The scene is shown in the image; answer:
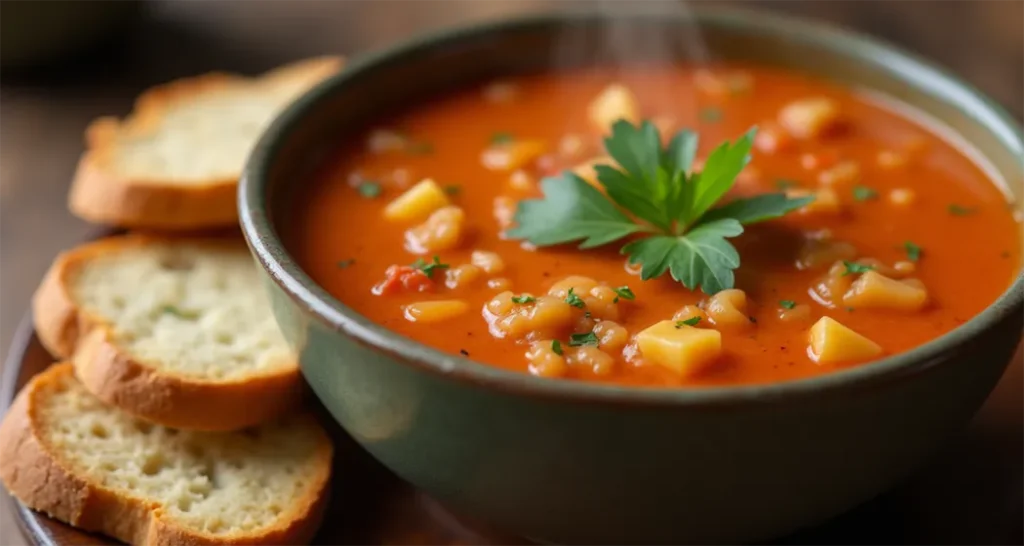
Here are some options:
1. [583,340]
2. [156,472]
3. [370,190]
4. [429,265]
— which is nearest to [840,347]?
[583,340]

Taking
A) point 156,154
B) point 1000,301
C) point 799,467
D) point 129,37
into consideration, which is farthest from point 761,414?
point 129,37

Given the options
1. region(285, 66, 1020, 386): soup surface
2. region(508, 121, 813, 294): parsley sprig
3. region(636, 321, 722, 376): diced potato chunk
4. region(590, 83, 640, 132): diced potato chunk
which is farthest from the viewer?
region(590, 83, 640, 132): diced potato chunk

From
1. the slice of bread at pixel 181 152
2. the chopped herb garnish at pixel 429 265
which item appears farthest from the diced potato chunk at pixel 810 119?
the slice of bread at pixel 181 152

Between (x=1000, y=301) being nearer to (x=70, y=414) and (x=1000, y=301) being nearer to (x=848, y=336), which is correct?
(x=848, y=336)

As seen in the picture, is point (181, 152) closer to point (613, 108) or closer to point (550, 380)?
point (613, 108)

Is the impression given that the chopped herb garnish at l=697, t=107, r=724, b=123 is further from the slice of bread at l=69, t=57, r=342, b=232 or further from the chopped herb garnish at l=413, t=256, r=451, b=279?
the slice of bread at l=69, t=57, r=342, b=232

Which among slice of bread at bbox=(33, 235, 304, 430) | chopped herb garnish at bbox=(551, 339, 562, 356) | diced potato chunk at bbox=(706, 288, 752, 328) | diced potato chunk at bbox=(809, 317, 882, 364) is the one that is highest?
diced potato chunk at bbox=(809, 317, 882, 364)

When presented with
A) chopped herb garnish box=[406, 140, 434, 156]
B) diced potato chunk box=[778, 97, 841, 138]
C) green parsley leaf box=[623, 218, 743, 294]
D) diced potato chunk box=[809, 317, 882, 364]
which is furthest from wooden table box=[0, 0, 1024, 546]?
diced potato chunk box=[809, 317, 882, 364]
